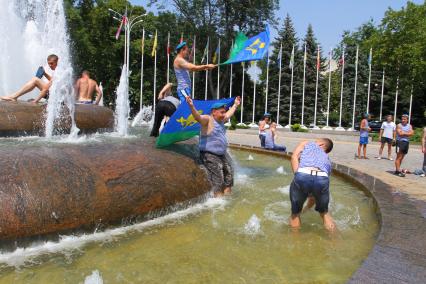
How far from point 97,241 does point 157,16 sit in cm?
4518

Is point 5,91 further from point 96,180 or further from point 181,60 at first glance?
point 96,180

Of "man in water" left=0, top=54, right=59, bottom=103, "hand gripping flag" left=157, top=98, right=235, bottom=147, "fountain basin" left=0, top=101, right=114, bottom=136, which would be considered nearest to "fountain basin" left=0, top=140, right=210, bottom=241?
"hand gripping flag" left=157, top=98, right=235, bottom=147

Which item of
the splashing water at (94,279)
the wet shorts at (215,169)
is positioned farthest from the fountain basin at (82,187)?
the splashing water at (94,279)

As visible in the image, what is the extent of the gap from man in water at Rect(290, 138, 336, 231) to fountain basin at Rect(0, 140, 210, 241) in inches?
52.7

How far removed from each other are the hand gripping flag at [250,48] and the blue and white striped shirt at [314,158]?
1455 mm

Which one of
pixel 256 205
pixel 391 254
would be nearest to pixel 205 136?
pixel 256 205

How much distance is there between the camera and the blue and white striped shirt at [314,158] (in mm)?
4293

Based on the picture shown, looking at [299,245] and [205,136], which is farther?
[205,136]

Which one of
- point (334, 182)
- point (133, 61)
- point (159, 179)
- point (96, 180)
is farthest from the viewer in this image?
point (133, 61)

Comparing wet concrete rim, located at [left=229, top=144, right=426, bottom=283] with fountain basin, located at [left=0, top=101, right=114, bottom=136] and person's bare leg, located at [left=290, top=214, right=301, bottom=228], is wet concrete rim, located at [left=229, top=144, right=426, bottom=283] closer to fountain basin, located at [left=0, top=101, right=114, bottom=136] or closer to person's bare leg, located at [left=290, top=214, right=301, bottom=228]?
person's bare leg, located at [left=290, top=214, right=301, bottom=228]

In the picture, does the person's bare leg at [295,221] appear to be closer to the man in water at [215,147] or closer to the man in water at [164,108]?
the man in water at [215,147]

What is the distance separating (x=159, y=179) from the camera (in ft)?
15.3

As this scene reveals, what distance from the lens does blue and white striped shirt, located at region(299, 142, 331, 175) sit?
429cm

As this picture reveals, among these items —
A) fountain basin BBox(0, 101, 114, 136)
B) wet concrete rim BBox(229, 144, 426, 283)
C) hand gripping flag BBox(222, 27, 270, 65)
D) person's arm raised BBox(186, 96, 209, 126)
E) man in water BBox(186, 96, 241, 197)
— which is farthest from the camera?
fountain basin BBox(0, 101, 114, 136)
